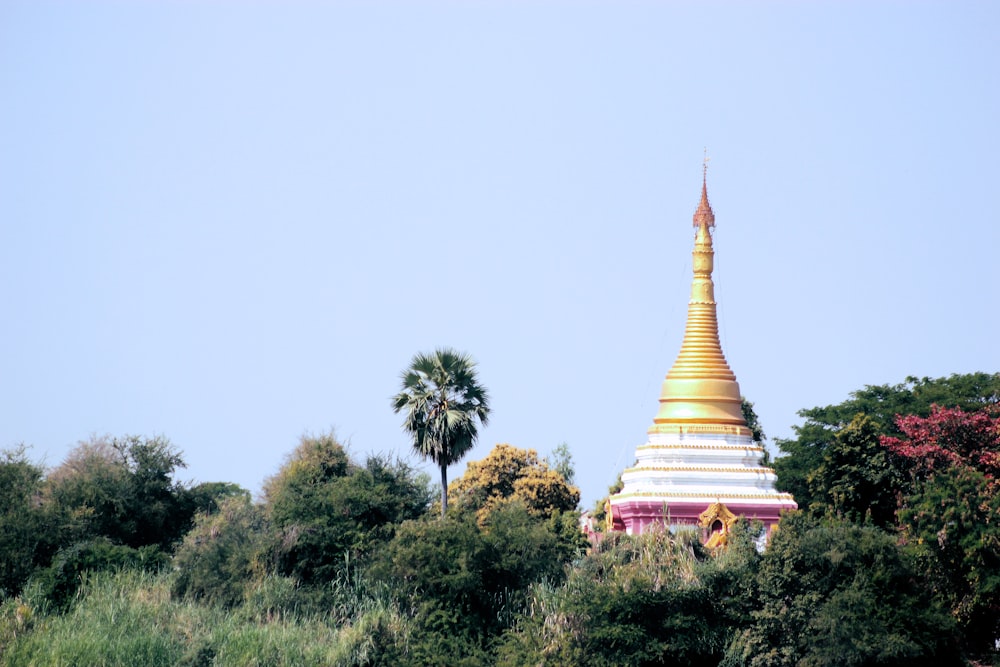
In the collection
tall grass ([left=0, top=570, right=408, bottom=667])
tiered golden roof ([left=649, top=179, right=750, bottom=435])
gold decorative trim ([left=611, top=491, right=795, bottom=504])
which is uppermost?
tiered golden roof ([left=649, top=179, right=750, bottom=435])

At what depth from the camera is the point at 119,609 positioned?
125ft

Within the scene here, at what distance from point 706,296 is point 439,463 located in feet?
42.3

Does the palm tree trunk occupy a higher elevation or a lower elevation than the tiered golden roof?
lower

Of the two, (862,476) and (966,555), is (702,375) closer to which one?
(862,476)

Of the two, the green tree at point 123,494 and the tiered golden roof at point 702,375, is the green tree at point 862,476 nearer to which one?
the tiered golden roof at point 702,375

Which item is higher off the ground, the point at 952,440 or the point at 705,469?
the point at 705,469

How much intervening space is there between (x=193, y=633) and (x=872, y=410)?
26.6 meters

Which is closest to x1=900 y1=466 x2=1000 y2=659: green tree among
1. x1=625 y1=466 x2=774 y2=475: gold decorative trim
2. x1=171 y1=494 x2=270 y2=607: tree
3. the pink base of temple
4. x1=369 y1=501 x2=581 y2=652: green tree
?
x1=369 y1=501 x2=581 y2=652: green tree

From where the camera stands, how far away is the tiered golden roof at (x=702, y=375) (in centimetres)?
5209

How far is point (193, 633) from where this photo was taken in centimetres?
3738

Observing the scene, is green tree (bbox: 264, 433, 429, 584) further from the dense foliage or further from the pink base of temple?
the pink base of temple

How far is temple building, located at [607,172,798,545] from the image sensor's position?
162 feet

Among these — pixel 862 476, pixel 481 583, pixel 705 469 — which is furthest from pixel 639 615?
pixel 705 469

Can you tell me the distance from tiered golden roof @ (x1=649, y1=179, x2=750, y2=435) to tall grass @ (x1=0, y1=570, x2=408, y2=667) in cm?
1578
